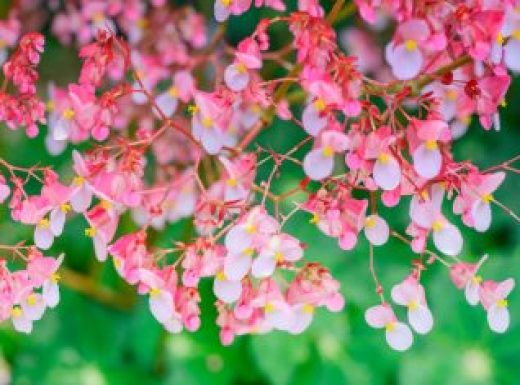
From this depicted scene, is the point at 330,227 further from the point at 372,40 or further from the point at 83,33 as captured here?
the point at 372,40

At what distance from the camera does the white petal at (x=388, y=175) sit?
821 millimetres

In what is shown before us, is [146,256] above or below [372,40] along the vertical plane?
above

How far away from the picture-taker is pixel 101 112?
0.95m

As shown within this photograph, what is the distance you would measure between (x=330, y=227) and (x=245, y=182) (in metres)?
0.11

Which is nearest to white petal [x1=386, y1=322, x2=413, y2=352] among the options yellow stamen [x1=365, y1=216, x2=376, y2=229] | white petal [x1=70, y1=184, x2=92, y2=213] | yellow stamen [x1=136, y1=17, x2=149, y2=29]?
yellow stamen [x1=365, y1=216, x2=376, y2=229]

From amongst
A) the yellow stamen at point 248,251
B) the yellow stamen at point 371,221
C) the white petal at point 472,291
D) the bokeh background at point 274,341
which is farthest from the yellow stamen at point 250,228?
the bokeh background at point 274,341

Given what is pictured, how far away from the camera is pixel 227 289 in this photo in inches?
34.5

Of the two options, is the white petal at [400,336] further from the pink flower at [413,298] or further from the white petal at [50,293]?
the white petal at [50,293]

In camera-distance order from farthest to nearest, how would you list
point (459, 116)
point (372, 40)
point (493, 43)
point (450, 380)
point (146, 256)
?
point (372, 40) → point (450, 380) → point (459, 116) → point (146, 256) → point (493, 43)

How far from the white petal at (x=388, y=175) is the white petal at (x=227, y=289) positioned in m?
0.17

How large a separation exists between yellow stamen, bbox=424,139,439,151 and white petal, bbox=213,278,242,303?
8.7 inches

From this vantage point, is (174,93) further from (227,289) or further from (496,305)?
(496,305)

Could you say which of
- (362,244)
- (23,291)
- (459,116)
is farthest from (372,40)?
(23,291)

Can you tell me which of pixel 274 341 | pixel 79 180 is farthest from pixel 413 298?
pixel 274 341
